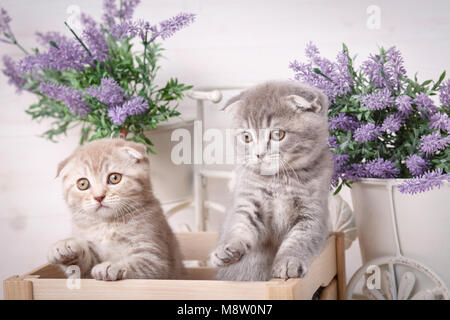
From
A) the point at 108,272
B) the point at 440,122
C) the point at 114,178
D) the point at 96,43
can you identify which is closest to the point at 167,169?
the point at 96,43

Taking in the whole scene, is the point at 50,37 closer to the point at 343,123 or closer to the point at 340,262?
the point at 343,123

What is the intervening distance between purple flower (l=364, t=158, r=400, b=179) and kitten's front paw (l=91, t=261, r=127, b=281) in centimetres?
47

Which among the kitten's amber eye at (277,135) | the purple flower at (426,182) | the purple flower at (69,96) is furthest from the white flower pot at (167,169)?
the purple flower at (426,182)

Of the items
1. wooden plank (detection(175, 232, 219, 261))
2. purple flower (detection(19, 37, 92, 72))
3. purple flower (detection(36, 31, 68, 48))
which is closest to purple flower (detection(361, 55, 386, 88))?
wooden plank (detection(175, 232, 219, 261))

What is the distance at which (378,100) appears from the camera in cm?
80

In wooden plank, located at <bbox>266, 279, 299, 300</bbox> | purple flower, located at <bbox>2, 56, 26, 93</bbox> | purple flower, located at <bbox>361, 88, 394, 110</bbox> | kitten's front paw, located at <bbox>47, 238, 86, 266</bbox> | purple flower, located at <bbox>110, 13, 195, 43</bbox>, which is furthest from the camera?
purple flower, located at <bbox>2, 56, 26, 93</bbox>

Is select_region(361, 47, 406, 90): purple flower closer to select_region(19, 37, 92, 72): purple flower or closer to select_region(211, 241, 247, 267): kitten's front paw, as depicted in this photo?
select_region(211, 241, 247, 267): kitten's front paw

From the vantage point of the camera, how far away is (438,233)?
0.78 metres

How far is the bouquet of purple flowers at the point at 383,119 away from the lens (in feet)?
2.60

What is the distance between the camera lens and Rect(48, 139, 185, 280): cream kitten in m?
0.72

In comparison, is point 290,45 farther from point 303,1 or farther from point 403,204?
point 403,204

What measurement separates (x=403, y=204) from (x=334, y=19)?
551mm

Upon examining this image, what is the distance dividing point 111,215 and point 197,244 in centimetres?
35

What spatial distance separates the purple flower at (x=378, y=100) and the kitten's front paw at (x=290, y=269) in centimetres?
32
